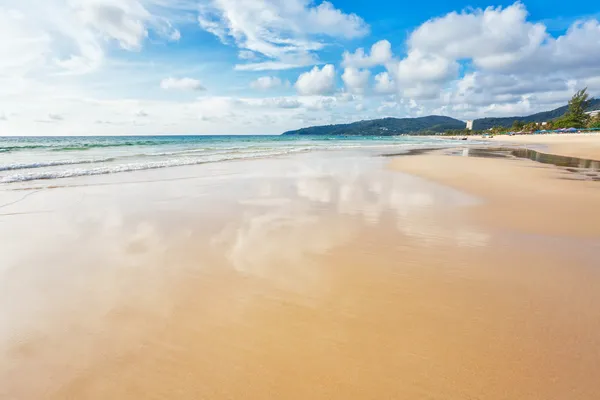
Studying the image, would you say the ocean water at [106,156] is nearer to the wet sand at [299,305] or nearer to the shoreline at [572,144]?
the wet sand at [299,305]

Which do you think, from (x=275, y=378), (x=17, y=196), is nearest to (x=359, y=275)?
(x=275, y=378)

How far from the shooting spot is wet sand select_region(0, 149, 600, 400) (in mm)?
2516

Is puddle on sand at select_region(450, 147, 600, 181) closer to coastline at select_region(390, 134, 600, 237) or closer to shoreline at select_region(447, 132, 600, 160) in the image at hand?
coastline at select_region(390, 134, 600, 237)

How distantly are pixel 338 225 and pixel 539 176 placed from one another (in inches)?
502

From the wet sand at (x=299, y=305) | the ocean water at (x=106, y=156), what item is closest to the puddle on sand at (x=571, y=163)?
the wet sand at (x=299, y=305)

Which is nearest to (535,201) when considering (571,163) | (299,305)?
(299,305)

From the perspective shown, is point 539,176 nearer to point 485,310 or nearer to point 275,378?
point 485,310

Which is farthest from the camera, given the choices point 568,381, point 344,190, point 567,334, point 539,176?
point 539,176

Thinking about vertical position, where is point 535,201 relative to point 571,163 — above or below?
above

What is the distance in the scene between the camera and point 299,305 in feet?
11.7

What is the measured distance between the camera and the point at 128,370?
8.68 ft

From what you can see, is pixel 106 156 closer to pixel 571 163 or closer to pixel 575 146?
pixel 571 163

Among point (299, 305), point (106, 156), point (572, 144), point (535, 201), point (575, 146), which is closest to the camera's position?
point (299, 305)

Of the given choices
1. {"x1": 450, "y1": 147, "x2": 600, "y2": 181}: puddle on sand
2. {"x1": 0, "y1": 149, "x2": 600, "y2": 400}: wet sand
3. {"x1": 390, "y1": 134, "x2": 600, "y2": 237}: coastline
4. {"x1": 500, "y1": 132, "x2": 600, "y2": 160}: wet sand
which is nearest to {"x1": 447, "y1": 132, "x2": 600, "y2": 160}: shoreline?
{"x1": 500, "y1": 132, "x2": 600, "y2": 160}: wet sand
